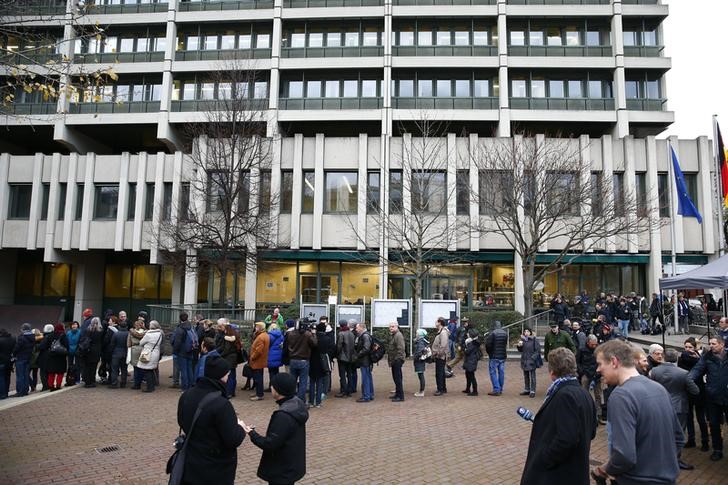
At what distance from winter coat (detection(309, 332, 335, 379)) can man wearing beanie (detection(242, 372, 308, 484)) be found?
5910mm

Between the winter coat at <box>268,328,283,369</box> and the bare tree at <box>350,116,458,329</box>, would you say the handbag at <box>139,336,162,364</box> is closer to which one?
the winter coat at <box>268,328,283,369</box>

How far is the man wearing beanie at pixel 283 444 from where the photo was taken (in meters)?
3.91

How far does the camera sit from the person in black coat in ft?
10.9

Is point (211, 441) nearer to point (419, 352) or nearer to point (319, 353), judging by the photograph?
point (319, 353)

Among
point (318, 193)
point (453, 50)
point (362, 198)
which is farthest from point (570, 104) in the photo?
point (318, 193)

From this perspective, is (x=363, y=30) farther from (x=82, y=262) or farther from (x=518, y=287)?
(x=82, y=262)

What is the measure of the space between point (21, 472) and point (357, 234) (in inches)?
757

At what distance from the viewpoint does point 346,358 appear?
35.8 ft

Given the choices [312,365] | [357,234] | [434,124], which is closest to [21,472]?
[312,365]

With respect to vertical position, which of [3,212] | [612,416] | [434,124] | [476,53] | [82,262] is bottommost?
[612,416]

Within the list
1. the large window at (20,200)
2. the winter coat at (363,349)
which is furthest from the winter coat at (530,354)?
the large window at (20,200)

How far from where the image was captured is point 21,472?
628 cm

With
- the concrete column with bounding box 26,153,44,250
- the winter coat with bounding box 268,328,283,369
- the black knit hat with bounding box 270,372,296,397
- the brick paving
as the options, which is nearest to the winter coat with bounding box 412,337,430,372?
the brick paving

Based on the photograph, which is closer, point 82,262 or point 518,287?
point 518,287
